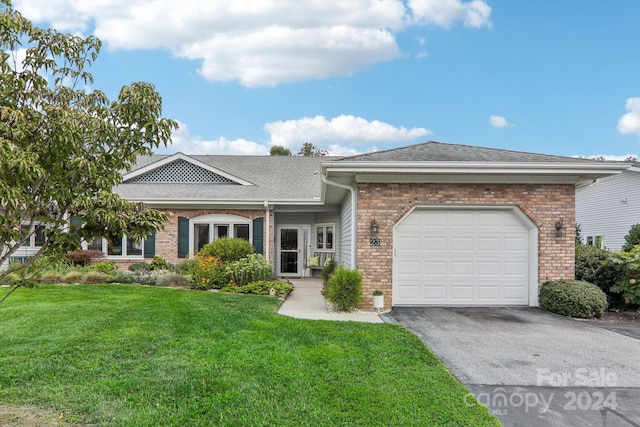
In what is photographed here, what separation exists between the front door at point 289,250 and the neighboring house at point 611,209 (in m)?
12.0

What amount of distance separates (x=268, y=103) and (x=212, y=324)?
13.5m

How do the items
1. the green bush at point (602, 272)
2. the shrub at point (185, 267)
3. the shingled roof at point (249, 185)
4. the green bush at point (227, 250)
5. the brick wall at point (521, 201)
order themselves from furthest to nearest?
the shingled roof at point (249, 185)
the shrub at point (185, 267)
the green bush at point (227, 250)
the green bush at point (602, 272)
the brick wall at point (521, 201)

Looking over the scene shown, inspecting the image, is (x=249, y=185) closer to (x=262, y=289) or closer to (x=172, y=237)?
(x=172, y=237)

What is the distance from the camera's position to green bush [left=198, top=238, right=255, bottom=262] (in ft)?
42.4

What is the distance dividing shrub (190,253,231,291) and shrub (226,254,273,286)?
0.69 ft

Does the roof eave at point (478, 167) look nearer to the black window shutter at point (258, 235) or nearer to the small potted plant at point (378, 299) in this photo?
the small potted plant at point (378, 299)

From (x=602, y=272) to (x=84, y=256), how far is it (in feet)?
51.1

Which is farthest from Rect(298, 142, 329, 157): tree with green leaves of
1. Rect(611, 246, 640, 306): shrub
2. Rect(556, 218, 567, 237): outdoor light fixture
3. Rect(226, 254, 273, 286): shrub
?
Rect(611, 246, 640, 306): shrub

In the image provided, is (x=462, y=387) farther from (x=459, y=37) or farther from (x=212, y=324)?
(x=459, y=37)

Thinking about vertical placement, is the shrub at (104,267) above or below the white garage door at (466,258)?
A: below

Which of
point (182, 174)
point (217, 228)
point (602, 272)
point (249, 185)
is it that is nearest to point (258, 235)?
point (217, 228)

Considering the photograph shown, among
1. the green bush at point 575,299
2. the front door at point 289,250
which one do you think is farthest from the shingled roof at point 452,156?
the front door at point 289,250

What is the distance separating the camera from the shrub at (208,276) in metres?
11.7

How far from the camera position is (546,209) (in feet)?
29.2
